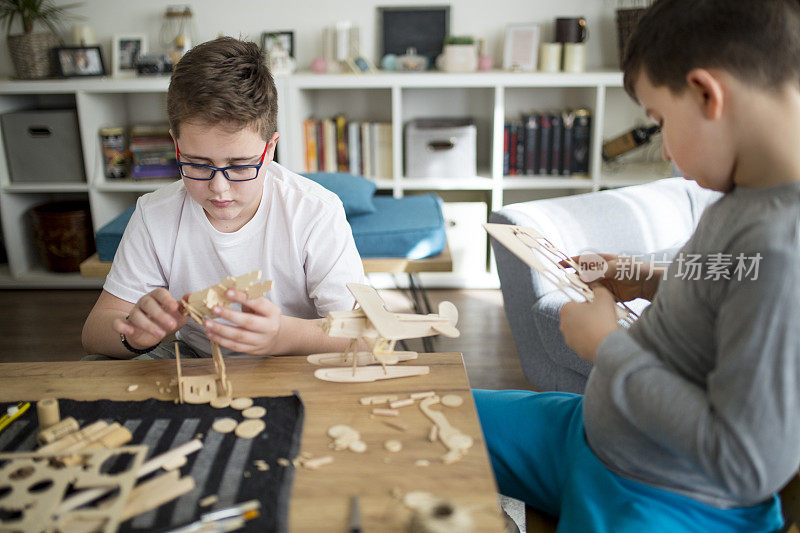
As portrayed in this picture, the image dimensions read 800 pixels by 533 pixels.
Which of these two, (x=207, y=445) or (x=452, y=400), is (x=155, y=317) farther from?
(x=452, y=400)

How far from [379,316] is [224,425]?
0.28 metres

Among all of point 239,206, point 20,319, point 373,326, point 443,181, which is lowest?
point 20,319

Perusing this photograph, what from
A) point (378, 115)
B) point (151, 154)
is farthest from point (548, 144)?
point (151, 154)

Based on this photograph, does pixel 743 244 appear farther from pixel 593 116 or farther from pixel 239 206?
pixel 593 116

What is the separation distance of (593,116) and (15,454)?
115 inches

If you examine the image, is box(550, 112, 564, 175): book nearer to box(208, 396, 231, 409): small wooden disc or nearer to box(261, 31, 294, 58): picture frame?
box(261, 31, 294, 58): picture frame

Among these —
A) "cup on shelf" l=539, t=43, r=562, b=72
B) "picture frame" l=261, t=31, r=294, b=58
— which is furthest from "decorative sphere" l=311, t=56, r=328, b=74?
"cup on shelf" l=539, t=43, r=562, b=72

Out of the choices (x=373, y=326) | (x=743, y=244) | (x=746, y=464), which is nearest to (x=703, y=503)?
(x=746, y=464)

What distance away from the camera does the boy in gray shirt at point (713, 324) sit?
0.76 m

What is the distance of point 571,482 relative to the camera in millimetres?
994

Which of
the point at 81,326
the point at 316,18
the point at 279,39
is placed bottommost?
the point at 81,326

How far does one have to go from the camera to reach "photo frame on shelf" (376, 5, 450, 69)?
3379 mm

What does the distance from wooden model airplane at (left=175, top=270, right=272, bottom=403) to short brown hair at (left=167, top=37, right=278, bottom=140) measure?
1.22 feet

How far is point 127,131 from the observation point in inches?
141
